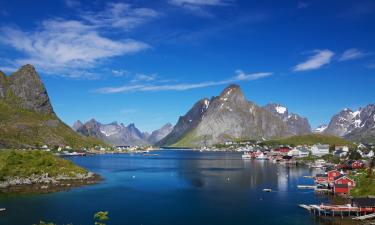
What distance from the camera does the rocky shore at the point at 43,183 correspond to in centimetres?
8300

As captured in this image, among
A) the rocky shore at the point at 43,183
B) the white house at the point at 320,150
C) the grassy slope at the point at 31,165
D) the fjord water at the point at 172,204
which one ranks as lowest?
the fjord water at the point at 172,204

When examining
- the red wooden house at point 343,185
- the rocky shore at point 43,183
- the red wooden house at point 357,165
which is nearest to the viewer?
the red wooden house at point 343,185

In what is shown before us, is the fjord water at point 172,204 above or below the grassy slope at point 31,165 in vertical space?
below

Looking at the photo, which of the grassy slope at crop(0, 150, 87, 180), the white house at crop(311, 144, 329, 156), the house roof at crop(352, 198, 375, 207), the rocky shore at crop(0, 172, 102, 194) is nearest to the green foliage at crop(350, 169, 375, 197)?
the house roof at crop(352, 198, 375, 207)

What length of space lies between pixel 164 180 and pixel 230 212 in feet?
156

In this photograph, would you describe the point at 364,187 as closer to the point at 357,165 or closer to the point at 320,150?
the point at 357,165

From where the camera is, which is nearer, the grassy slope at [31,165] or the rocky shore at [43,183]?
the rocky shore at [43,183]

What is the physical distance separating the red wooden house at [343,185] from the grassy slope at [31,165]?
59.1 meters

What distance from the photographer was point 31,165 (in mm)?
99625

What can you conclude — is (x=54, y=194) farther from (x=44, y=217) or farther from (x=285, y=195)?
(x=285, y=195)

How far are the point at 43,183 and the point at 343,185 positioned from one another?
6082 centimetres

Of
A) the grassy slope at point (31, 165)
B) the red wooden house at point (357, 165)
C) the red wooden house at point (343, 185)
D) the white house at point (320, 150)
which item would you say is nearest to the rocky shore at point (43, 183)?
the grassy slope at point (31, 165)

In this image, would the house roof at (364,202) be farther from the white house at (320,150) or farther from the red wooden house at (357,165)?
the white house at (320,150)

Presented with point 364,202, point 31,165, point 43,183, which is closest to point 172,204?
point 364,202
